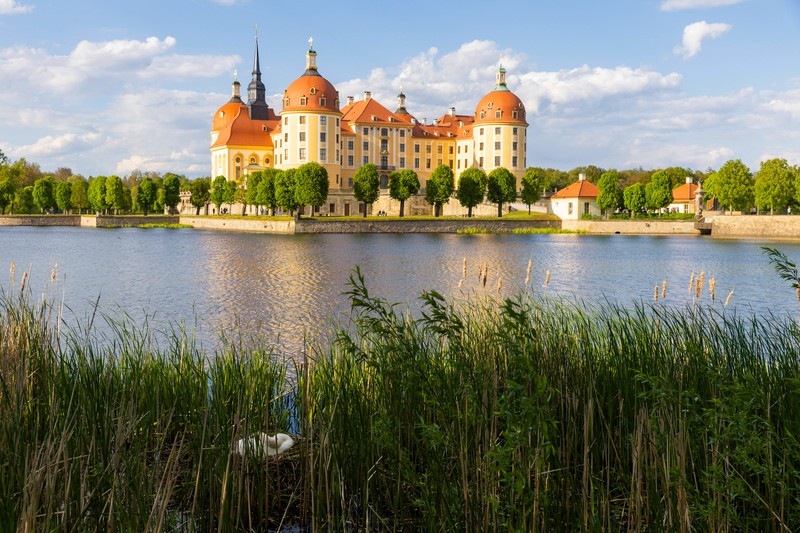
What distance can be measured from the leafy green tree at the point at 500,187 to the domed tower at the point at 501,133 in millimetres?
8900

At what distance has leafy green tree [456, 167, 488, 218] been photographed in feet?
220

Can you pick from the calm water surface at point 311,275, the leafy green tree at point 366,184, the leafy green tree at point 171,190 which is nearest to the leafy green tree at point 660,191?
the calm water surface at point 311,275

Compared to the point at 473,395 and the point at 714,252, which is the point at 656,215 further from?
the point at 473,395

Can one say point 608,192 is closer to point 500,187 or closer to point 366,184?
point 500,187

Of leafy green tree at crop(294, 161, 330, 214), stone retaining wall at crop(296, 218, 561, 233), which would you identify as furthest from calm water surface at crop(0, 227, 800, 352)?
leafy green tree at crop(294, 161, 330, 214)

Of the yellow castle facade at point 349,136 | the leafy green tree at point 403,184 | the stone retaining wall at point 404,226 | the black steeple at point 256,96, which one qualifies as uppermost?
the black steeple at point 256,96

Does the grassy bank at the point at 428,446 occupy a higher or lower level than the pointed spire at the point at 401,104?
lower

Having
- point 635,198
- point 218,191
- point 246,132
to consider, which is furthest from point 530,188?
point 246,132

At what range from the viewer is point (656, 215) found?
214 feet

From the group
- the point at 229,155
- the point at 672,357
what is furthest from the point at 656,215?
the point at 672,357

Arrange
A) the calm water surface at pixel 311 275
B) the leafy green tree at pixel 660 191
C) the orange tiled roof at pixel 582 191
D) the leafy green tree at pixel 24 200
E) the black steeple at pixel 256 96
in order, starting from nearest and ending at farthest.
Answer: the calm water surface at pixel 311 275
the leafy green tree at pixel 660 191
the orange tiled roof at pixel 582 191
the leafy green tree at pixel 24 200
the black steeple at pixel 256 96

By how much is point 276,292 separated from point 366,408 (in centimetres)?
1599

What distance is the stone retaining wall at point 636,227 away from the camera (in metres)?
60.9

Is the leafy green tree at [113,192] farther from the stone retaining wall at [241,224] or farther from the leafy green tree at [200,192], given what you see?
the leafy green tree at [200,192]
